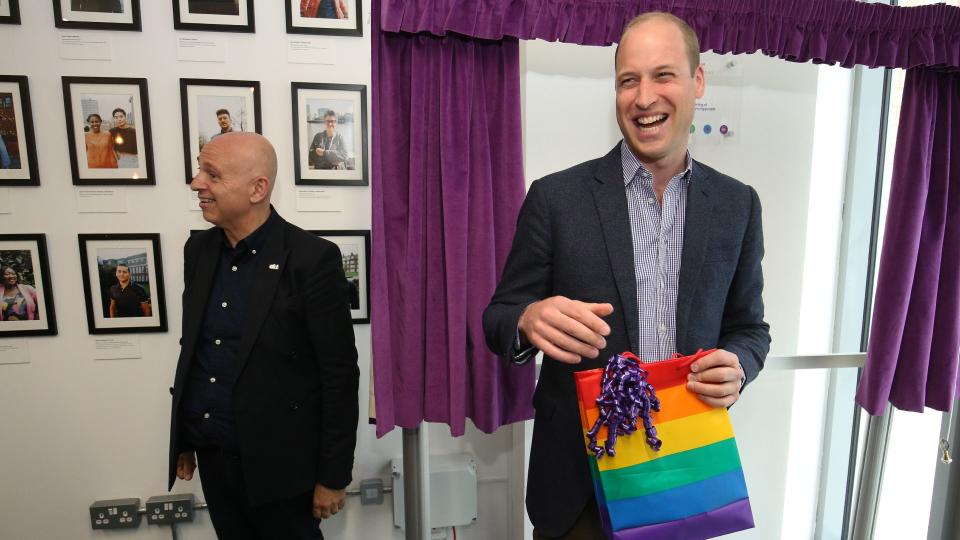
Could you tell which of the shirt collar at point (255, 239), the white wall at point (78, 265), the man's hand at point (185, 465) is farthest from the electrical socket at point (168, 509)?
the shirt collar at point (255, 239)

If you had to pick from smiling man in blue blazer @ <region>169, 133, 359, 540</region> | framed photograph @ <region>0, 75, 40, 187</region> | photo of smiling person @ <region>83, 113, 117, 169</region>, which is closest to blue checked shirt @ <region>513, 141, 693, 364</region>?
smiling man in blue blazer @ <region>169, 133, 359, 540</region>

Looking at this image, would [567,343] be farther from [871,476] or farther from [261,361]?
[871,476]

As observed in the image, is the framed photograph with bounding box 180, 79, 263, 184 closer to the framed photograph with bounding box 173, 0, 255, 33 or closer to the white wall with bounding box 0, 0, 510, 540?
the white wall with bounding box 0, 0, 510, 540

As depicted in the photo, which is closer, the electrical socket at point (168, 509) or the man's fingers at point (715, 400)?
the man's fingers at point (715, 400)

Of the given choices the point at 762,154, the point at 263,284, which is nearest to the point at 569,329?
the point at 263,284

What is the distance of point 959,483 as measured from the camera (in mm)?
2195

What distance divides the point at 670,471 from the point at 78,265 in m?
2.25

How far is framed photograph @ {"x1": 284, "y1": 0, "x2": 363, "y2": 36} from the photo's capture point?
1934mm

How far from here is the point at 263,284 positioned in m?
1.48

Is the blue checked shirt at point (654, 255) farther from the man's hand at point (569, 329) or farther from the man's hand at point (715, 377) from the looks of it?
the man's hand at point (569, 329)

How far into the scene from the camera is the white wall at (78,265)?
1.89 meters

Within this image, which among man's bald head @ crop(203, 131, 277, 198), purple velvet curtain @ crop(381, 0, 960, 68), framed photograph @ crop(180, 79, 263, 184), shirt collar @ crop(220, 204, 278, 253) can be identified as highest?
purple velvet curtain @ crop(381, 0, 960, 68)

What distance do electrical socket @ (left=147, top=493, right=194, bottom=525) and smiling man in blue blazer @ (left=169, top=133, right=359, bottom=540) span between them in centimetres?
64

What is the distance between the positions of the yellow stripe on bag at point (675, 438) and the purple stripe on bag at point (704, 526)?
14 cm
